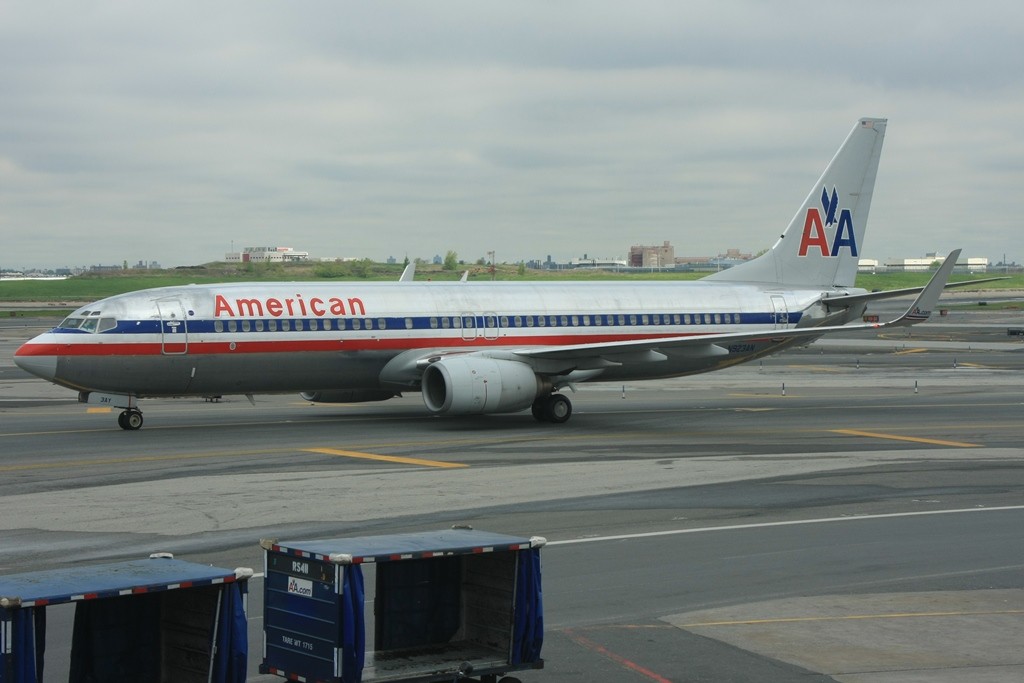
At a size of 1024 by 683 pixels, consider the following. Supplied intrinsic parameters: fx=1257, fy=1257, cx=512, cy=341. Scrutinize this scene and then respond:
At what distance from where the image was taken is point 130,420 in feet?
105

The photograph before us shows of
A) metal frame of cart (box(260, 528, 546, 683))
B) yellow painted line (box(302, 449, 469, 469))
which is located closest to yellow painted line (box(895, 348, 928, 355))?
yellow painted line (box(302, 449, 469, 469))

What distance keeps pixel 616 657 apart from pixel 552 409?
22590 mm

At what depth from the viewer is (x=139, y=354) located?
31.0 metres

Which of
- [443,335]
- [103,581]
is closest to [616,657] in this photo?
[103,581]

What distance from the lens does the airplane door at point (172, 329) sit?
31.2 m

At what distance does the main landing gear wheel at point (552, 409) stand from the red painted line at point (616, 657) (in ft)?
71.1

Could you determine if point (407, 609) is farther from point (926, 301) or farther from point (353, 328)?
point (926, 301)

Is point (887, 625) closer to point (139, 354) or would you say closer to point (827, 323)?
point (139, 354)

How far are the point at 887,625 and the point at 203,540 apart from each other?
30.5 ft

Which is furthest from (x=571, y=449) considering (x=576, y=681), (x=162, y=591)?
(x=162, y=591)

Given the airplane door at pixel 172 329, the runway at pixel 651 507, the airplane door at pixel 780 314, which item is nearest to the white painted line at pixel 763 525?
the runway at pixel 651 507

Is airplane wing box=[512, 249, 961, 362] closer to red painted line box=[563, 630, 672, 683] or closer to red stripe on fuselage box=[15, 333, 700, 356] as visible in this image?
red stripe on fuselage box=[15, 333, 700, 356]

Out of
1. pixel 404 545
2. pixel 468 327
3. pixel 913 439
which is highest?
pixel 468 327

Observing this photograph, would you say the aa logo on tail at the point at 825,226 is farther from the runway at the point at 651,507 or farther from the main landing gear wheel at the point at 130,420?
the main landing gear wheel at the point at 130,420
